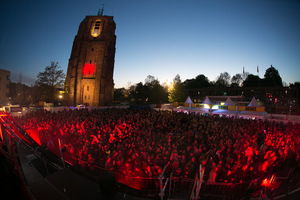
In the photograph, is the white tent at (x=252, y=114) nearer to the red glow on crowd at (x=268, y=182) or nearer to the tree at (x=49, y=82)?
the red glow on crowd at (x=268, y=182)

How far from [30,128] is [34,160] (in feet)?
22.1

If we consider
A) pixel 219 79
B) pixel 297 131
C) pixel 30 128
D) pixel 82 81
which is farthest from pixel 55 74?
pixel 219 79

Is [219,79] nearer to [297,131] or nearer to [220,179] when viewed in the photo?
[297,131]

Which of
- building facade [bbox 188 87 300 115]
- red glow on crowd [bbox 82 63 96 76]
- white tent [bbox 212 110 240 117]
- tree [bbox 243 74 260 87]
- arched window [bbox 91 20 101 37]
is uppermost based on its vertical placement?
arched window [bbox 91 20 101 37]

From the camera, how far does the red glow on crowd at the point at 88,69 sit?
34556 mm

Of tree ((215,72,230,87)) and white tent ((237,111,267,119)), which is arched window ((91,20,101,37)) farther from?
tree ((215,72,230,87))

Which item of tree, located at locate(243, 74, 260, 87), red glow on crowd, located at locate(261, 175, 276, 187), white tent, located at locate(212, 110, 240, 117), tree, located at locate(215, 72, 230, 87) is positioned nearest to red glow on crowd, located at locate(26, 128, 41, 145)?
red glow on crowd, located at locate(261, 175, 276, 187)

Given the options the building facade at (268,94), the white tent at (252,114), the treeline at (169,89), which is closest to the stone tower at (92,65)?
the treeline at (169,89)

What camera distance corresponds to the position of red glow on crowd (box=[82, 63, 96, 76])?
34556 millimetres

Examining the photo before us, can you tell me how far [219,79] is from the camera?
272 feet

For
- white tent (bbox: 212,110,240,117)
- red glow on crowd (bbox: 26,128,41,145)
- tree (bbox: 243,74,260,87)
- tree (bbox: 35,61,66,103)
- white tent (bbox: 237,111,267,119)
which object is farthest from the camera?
tree (bbox: 243,74,260,87)

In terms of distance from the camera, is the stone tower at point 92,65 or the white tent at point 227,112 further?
the stone tower at point 92,65

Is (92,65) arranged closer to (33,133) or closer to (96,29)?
(96,29)

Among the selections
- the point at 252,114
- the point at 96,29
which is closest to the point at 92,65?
the point at 96,29
